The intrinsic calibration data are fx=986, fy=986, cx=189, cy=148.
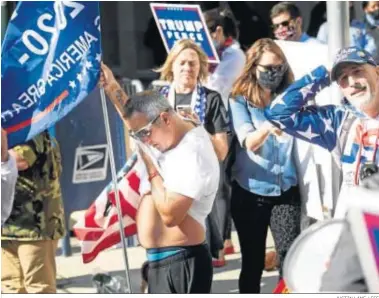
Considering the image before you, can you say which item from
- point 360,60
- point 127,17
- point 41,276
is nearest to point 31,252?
point 41,276

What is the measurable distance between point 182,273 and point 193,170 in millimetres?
445

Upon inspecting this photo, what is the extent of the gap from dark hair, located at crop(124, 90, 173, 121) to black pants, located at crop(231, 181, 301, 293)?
934 millimetres

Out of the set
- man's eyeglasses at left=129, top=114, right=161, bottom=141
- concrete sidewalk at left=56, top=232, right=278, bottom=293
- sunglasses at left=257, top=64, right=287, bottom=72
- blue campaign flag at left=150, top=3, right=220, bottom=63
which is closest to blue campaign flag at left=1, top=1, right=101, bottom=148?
man's eyeglasses at left=129, top=114, right=161, bottom=141

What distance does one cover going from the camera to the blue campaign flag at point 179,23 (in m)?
5.43

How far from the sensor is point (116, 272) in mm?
6172

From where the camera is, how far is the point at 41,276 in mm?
4852

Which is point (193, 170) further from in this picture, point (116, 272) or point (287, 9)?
point (287, 9)

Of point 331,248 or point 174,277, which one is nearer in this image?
point 331,248

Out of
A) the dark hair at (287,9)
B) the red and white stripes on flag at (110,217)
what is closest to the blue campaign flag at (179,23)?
the red and white stripes on flag at (110,217)

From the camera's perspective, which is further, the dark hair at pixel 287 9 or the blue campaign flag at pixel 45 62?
the dark hair at pixel 287 9

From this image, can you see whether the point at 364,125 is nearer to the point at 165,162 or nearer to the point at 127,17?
the point at 165,162

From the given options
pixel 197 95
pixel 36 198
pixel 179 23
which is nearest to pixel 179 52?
pixel 197 95

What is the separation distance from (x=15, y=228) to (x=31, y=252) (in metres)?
0.14

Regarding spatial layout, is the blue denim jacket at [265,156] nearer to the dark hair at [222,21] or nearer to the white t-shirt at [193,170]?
the white t-shirt at [193,170]
